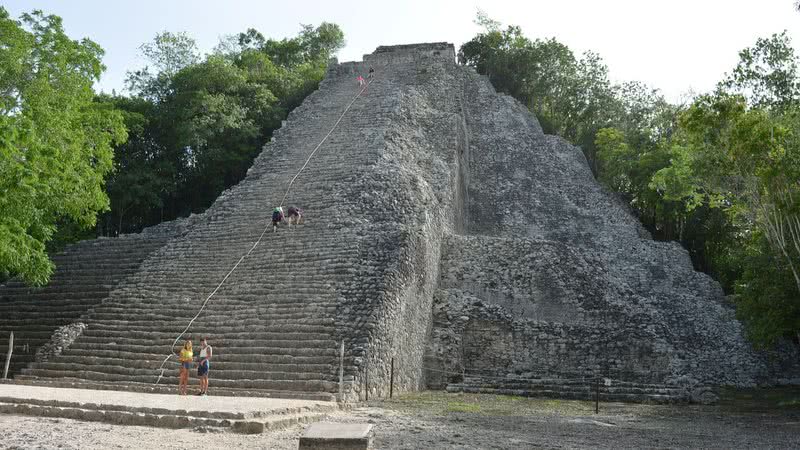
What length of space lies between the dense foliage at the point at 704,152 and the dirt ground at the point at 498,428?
3022mm

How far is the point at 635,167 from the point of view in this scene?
26.0 metres

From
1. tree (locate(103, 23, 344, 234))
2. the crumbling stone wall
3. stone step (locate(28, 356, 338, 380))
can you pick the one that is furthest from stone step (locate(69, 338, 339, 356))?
tree (locate(103, 23, 344, 234))

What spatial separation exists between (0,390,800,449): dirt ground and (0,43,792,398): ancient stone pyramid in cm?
146

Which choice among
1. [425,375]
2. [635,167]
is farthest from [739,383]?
[635,167]

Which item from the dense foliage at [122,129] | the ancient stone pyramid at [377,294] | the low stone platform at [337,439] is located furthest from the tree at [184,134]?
the low stone platform at [337,439]

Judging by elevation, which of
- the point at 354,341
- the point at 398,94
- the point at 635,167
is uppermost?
the point at 398,94

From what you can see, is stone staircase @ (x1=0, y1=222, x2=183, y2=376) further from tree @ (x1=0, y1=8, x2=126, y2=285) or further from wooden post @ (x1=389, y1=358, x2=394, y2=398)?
wooden post @ (x1=389, y1=358, x2=394, y2=398)

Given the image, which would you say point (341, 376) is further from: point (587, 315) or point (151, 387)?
point (587, 315)

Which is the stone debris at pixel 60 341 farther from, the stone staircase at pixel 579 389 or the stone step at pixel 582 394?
the stone step at pixel 582 394

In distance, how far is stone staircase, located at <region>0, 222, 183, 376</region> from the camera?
14555mm

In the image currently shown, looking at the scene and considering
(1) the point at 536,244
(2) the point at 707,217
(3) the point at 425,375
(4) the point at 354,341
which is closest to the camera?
(4) the point at 354,341

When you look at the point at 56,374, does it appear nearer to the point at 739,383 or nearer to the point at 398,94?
the point at 739,383

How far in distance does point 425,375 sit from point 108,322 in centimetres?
610

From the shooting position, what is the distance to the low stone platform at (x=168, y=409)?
8.05m
